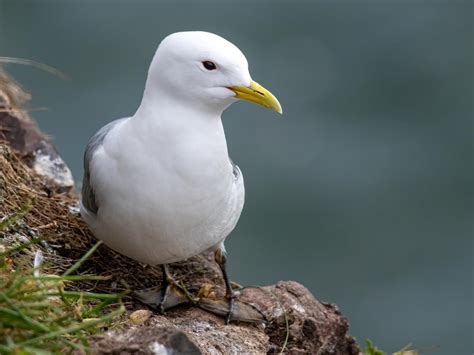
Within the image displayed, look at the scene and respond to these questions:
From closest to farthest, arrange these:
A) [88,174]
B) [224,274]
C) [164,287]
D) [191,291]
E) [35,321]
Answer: [35,321] → [88,174] → [164,287] → [224,274] → [191,291]

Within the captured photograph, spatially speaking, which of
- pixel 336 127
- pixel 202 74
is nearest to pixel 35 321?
pixel 202 74

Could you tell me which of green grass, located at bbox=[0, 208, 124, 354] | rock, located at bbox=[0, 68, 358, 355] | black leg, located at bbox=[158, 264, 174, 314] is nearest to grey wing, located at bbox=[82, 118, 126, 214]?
rock, located at bbox=[0, 68, 358, 355]

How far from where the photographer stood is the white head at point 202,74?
4.92 m

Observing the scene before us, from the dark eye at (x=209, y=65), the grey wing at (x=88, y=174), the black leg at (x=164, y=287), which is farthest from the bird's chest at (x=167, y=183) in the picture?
the black leg at (x=164, y=287)

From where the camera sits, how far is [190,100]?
500cm

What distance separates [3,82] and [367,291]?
6.94 meters

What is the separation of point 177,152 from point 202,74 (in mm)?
442

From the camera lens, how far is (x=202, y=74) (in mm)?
4926

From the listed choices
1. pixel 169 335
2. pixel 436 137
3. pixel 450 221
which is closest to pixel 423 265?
pixel 450 221

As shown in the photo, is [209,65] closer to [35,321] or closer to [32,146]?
[35,321]

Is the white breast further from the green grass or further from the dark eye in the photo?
the green grass

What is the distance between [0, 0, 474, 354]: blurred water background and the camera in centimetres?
1291

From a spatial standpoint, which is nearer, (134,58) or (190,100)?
(190,100)

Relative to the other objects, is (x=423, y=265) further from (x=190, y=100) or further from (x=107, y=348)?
(x=107, y=348)
